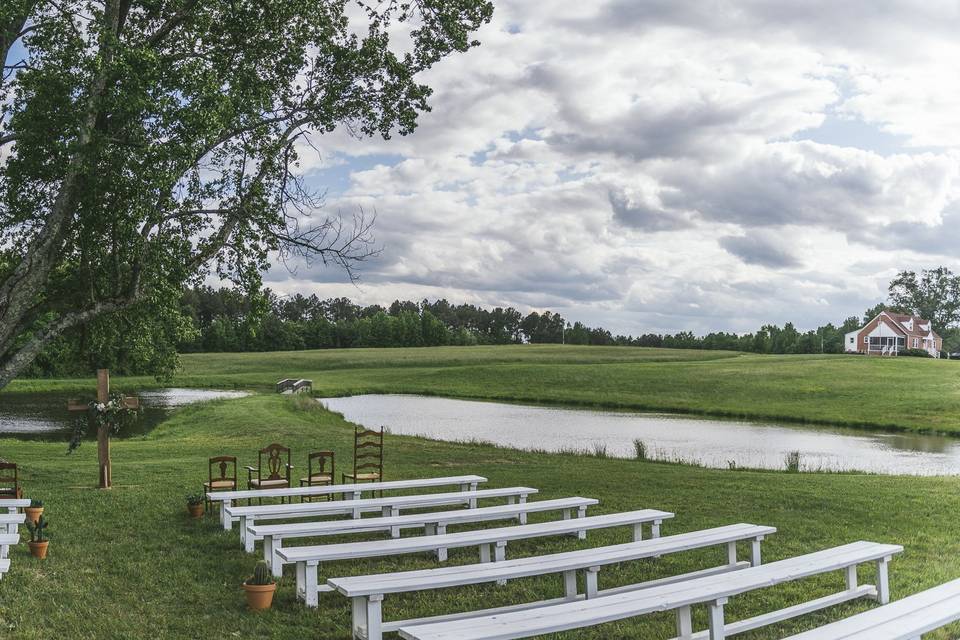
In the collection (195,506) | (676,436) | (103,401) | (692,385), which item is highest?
(103,401)

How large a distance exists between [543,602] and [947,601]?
10.9ft

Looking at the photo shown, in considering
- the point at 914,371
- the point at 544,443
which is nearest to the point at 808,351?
the point at 914,371

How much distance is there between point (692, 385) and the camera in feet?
170

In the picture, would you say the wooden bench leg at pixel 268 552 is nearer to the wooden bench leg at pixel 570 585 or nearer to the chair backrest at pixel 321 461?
the chair backrest at pixel 321 461

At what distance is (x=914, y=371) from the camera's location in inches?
2152

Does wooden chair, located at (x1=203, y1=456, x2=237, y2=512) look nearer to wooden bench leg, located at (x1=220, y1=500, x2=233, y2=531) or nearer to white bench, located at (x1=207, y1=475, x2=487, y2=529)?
white bench, located at (x1=207, y1=475, x2=487, y2=529)

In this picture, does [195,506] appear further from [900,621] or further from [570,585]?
[900,621]

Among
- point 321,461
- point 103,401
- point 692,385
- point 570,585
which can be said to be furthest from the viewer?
point 692,385

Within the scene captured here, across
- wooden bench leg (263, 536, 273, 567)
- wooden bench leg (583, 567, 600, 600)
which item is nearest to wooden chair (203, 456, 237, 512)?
wooden bench leg (263, 536, 273, 567)

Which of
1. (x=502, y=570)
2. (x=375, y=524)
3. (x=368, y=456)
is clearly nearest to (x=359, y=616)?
(x=502, y=570)

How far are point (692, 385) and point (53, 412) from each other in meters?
37.6

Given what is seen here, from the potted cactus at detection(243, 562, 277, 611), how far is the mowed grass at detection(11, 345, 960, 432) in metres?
35.8

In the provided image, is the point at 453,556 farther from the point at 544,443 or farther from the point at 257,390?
the point at 257,390

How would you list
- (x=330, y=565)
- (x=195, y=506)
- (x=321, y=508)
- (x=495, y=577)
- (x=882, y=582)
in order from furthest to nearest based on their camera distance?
1. (x=195, y=506)
2. (x=321, y=508)
3. (x=330, y=565)
4. (x=882, y=582)
5. (x=495, y=577)
